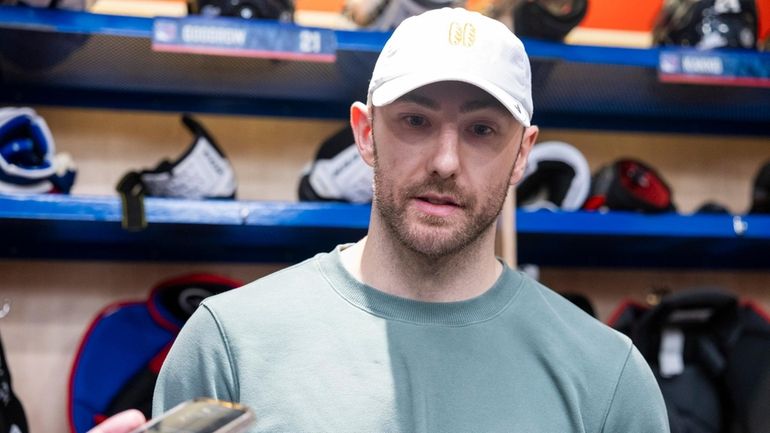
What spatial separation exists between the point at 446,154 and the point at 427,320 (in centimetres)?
19

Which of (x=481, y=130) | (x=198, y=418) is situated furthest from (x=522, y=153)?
(x=198, y=418)

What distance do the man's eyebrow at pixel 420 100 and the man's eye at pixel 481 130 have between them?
5 cm

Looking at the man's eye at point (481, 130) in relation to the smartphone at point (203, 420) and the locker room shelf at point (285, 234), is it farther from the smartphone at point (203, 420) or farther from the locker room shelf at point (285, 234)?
the locker room shelf at point (285, 234)

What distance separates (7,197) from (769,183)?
157 centimetres

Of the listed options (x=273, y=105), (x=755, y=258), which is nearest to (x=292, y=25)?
(x=273, y=105)

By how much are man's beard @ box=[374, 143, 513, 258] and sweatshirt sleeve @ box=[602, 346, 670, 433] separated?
25 centimetres

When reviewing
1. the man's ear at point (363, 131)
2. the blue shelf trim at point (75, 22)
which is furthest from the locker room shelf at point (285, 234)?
the man's ear at point (363, 131)

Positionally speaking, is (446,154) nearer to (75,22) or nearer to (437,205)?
(437,205)

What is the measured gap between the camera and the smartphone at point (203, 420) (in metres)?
0.70

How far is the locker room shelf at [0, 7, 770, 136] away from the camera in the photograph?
5.75ft

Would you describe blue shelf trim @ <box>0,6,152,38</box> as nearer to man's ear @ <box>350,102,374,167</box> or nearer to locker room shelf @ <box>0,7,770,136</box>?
locker room shelf @ <box>0,7,770,136</box>

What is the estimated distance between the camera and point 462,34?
42.0 inches

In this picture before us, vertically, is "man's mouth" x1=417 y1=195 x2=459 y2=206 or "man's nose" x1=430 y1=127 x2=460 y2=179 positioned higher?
"man's nose" x1=430 y1=127 x2=460 y2=179

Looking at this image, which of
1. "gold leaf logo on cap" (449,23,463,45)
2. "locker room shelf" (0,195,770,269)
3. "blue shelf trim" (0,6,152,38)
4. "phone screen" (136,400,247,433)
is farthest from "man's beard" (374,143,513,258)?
"blue shelf trim" (0,6,152,38)
